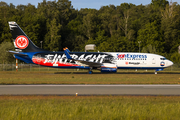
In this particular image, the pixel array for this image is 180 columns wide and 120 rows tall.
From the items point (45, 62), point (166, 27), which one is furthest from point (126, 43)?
point (45, 62)

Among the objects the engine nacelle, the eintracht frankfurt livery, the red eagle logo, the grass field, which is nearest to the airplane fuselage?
the eintracht frankfurt livery

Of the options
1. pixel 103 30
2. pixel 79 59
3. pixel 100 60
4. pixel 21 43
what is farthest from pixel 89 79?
pixel 103 30

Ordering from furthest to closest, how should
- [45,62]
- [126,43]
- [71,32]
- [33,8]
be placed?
[33,8] → [71,32] → [126,43] → [45,62]

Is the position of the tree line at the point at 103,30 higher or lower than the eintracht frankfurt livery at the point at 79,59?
higher

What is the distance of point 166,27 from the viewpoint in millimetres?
97062

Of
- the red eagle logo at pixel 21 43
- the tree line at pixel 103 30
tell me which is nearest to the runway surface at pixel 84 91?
the red eagle logo at pixel 21 43

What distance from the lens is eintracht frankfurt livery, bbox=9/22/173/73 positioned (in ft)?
150

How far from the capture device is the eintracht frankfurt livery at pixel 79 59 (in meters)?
45.7

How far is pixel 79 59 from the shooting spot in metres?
46.0

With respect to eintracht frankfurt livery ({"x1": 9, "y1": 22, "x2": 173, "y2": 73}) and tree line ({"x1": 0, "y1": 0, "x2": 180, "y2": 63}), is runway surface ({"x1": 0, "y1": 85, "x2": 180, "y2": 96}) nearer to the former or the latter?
eintracht frankfurt livery ({"x1": 9, "y1": 22, "x2": 173, "y2": 73})

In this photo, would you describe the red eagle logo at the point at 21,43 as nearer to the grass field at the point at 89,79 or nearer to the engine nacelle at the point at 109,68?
the grass field at the point at 89,79

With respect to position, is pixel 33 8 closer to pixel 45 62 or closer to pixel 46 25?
pixel 46 25

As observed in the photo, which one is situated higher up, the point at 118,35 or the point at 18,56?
the point at 118,35

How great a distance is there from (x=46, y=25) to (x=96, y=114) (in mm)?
94885
